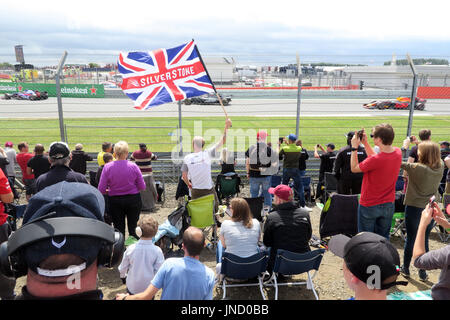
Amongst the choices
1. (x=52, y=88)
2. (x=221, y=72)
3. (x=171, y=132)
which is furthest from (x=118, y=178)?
(x=221, y=72)

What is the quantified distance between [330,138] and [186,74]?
9.31m

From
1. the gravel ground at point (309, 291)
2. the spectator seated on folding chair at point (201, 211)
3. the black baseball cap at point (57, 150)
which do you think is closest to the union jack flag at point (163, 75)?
the spectator seated on folding chair at point (201, 211)

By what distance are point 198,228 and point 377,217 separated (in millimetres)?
2513

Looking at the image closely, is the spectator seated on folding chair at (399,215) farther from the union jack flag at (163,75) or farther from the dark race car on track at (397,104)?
the dark race car on track at (397,104)

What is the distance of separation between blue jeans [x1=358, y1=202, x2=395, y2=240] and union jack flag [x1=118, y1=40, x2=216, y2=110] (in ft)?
12.6

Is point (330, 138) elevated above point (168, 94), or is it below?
below

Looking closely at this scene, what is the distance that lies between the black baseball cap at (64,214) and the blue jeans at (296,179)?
6.41 m

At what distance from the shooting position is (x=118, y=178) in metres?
4.83

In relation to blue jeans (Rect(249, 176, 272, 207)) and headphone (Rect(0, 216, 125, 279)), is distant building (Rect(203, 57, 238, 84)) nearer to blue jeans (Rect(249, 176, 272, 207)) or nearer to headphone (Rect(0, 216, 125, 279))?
blue jeans (Rect(249, 176, 272, 207))

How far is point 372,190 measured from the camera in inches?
171

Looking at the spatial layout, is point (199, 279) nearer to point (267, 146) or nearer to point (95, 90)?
point (267, 146)

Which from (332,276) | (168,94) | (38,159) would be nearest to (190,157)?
(168,94)

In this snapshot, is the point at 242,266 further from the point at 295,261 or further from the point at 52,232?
the point at 52,232

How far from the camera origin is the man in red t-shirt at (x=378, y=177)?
411 cm
